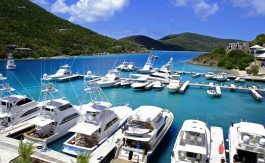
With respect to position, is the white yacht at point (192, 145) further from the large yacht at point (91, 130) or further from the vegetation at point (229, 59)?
the vegetation at point (229, 59)

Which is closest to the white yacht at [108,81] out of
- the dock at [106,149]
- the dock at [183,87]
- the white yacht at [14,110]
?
the dock at [183,87]

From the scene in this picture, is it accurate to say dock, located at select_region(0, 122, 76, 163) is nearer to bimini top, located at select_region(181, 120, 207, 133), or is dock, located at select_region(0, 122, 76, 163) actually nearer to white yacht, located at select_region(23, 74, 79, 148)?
white yacht, located at select_region(23, 74, 79, 148)

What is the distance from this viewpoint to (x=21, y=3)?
138625mm

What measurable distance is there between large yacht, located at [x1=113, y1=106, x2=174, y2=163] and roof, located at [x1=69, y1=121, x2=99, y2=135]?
2.43 metres

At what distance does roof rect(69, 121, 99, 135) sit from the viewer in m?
18.4

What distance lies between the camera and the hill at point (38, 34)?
4227 inches

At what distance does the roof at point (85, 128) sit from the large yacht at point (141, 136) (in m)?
2.43

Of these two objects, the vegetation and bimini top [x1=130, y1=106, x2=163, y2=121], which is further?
the vegetation

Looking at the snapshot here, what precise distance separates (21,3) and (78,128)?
142678mm

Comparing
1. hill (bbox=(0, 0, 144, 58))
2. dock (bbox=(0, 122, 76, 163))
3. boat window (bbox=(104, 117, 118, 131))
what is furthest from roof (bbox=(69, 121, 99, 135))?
hill (bbox=(0, 0, 144, 58))

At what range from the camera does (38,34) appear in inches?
4934

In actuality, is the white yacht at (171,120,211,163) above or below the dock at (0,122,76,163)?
above

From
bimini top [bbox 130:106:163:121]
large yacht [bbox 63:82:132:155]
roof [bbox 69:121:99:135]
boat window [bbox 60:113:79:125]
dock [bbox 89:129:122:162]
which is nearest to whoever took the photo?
dock [bbox 89:129:122:162]

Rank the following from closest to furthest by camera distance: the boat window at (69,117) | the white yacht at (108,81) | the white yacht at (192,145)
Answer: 1. the white yacht at (192,145)
2. the boat window at (69,117)
3. the white yacht at (108,81)
